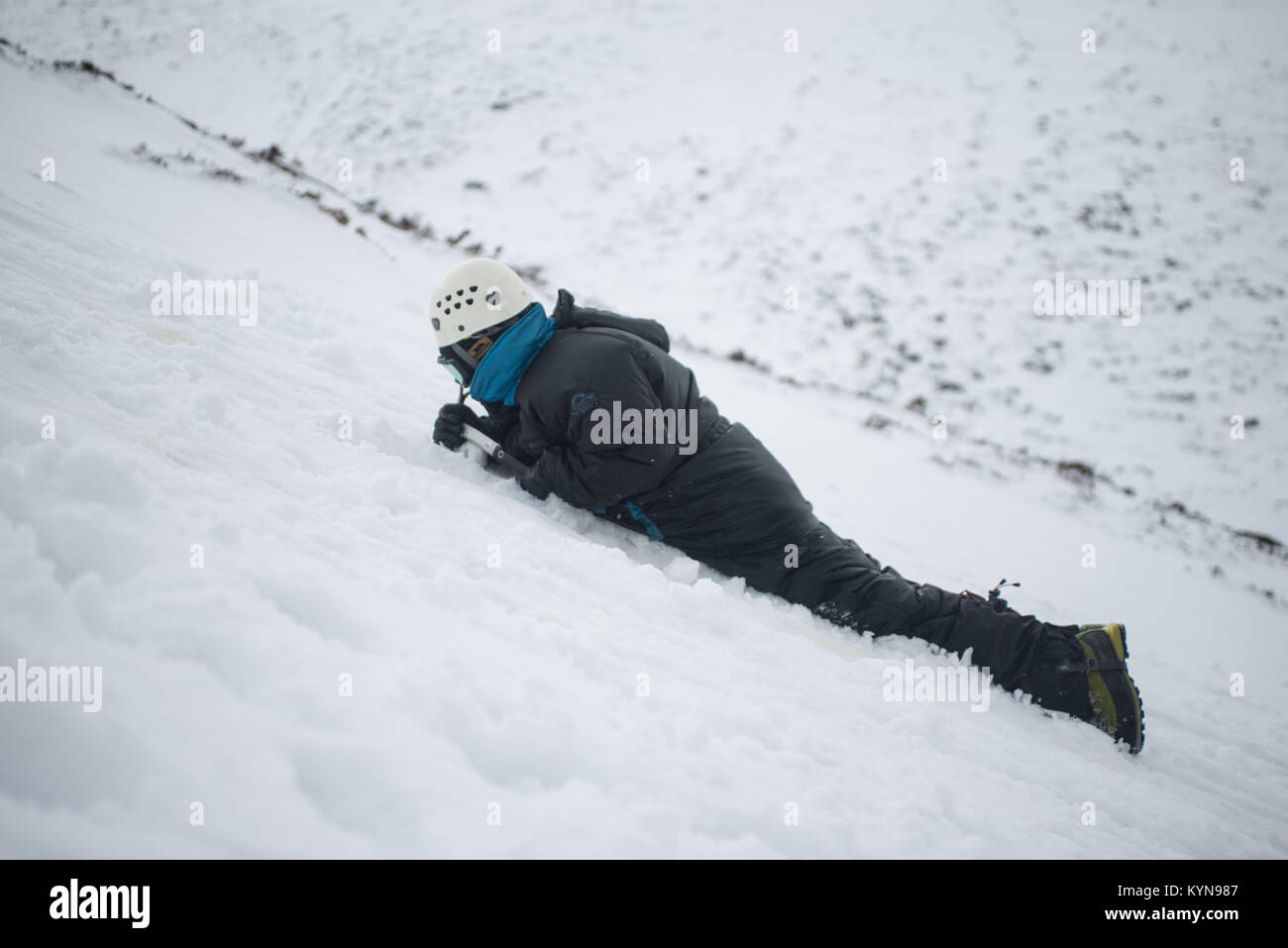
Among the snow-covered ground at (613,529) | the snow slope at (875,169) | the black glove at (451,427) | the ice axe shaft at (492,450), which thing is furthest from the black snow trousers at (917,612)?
the snow slope at (875,169)

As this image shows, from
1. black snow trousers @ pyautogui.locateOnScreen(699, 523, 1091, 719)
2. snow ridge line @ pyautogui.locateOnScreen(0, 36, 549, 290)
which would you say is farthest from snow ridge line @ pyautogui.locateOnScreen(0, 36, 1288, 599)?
black snow trousers @ pyautogui.locateOnScreen(699, 523, 1091, 719)

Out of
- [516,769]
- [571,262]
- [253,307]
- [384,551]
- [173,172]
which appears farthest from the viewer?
[571,262]

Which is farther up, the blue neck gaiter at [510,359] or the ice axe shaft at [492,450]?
the blue neck gaiter at [510,359]

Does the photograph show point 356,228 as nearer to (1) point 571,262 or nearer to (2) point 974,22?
(1) point 571,262

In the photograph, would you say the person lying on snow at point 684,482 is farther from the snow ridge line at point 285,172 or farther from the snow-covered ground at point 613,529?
the snow ridge line at point 285,172

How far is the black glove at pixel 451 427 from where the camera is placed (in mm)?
3328

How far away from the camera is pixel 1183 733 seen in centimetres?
314

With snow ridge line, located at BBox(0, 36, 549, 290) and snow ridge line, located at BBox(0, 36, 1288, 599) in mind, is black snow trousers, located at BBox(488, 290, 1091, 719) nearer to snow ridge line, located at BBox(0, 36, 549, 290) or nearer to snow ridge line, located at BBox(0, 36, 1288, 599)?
snow ridge line, located at BBox(0, 36, 1288, 599)

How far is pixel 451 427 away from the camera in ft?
10.9

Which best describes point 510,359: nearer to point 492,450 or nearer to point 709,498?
point 492,450

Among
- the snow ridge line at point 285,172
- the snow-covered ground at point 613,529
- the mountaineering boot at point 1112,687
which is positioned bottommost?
the mountaineering boot at point 1112,687
